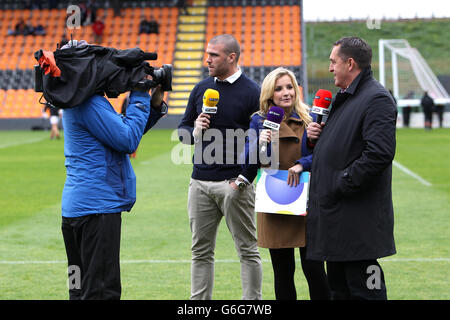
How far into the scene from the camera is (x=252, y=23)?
37.9 m

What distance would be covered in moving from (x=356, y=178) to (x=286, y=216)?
0.99 metres

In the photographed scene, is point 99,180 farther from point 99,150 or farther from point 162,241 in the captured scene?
point 162,241

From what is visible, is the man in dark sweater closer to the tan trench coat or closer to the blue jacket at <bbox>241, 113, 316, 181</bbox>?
the blue jacket at <bbox>241, 113, 316, 181</bbox>

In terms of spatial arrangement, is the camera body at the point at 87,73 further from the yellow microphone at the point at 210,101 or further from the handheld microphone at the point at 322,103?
the handheld microphone at the point at 322,103

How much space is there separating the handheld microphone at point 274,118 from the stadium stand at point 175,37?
2853cm

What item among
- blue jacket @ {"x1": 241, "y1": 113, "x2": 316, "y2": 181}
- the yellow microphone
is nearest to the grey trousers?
blue jacket @ {"x1": 241, "y1": 113, "x2": 316, "y2": 181}

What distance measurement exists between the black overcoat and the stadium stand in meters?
29.0

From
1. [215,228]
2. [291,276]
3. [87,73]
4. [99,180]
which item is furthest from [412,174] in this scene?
[87,73]

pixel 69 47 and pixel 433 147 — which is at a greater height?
pixel 69 47

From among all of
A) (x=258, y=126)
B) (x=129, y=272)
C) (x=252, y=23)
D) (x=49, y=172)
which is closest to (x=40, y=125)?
(x=252, y=23)

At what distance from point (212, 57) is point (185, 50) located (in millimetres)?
31726

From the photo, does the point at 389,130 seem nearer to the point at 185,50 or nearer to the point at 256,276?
the point at 256,276

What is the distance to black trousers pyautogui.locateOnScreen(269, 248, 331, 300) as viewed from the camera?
496cm
